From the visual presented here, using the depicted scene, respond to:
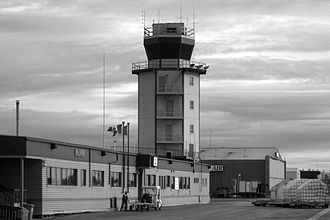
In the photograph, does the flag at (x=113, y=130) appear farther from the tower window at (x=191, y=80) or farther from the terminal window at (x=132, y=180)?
the tower window at (x=191, y=80)

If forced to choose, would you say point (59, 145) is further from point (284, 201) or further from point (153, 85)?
point (153, 85)

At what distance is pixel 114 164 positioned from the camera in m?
62.5

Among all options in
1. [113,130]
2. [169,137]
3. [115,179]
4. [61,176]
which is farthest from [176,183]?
[61,176]

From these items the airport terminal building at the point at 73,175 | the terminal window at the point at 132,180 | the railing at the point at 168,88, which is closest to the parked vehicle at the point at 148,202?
the terminal window at the point at 132,180

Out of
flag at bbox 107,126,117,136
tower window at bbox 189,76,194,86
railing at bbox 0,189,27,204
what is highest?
tower window at bbox 189,76,194,86

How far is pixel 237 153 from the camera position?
423 feet

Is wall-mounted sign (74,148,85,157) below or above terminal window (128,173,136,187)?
above

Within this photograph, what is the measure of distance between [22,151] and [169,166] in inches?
1285

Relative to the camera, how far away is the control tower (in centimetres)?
9031

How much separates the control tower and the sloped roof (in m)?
34.7

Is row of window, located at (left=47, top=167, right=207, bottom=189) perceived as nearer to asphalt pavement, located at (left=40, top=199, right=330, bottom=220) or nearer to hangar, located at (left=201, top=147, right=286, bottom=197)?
asphalt pavement, located at (left=40, top=199, right=330, bottom=220)

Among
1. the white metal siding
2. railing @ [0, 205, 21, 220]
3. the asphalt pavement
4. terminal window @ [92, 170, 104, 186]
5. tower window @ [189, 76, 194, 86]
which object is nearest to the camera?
railing @ [0, 205, 21, 220]

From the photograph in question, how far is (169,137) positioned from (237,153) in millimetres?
40328

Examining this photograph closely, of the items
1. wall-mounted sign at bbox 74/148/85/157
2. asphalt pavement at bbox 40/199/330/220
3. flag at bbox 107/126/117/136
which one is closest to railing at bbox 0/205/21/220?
asphalt pavement at bbox 40/199/330/220
